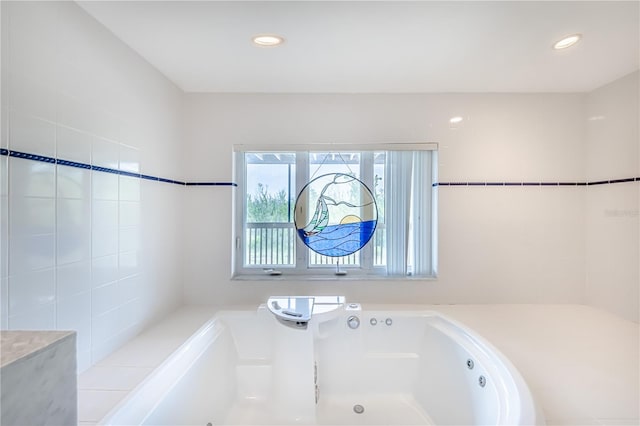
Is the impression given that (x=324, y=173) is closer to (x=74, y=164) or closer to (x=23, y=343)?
(x=74, y=164)

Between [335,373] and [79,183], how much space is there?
1.86 m

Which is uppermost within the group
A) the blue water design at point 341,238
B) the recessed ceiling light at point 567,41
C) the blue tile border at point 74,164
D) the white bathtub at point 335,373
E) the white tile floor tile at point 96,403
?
the recessed ceiling light at point 567,41

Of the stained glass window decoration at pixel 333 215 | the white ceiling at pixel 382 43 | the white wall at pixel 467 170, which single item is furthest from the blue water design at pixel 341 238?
the white ceiling at pixel 382 43

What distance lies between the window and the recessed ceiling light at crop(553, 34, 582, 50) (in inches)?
38.8

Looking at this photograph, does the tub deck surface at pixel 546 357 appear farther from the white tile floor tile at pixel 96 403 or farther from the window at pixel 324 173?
the window at pixel 324 173

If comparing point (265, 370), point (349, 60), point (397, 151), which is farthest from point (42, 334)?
point (397, 151)

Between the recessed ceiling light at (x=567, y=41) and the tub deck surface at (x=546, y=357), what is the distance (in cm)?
169

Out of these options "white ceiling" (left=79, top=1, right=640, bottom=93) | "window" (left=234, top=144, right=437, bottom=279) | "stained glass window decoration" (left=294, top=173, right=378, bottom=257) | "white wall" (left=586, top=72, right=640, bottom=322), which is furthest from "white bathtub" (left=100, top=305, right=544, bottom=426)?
"white ceiling" (left=79, top=1, right=640, bottom=93)

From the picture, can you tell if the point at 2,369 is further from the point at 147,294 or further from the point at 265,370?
the point at 265,370

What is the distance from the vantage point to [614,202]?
2174 millimetres

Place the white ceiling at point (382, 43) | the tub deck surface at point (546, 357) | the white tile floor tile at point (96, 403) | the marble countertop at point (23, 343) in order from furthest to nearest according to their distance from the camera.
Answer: the white ceiling at point (382, 43) → the tub deck surface at point (546, 357) → the white tile floor tile at point (96, 403) → the marble countertop at point (23, 343)

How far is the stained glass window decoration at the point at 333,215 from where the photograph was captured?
97.7 inches

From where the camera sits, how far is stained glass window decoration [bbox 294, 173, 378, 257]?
248 centimetres

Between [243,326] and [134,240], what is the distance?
0.91 metres
